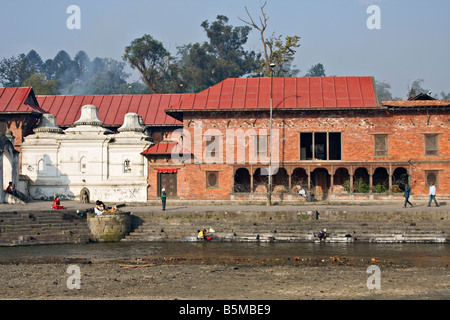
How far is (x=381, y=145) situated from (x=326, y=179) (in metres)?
4.46

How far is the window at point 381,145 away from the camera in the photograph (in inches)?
1662

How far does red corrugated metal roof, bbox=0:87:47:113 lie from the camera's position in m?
47.1

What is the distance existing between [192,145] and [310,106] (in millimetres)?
8314

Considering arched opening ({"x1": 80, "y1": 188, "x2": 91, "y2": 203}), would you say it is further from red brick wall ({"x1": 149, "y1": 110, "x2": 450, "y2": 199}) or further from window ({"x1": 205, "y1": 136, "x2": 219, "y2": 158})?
window ({"x1": 205, "y1": 136, "x2": 219, "y2": 158})

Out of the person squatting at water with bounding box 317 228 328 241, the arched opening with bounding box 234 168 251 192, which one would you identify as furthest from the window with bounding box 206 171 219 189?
the person squatting at water with bounding box 317 228 328 241

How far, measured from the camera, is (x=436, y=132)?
4175 cm

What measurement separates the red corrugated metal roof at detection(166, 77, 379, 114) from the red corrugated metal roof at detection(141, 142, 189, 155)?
2266 mm

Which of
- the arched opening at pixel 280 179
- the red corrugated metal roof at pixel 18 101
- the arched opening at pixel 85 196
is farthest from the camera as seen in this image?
the red corrugated metal roof at pixel 18 101

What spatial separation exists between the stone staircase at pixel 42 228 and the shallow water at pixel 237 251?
73 centimetres

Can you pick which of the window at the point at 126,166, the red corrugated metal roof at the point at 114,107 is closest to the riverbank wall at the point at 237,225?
the window at the point at 126,166

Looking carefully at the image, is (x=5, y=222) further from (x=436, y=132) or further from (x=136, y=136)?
(x=436, y=132)

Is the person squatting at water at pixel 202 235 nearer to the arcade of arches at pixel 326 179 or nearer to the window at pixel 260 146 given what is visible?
the arcade of arches at pixel 326 179

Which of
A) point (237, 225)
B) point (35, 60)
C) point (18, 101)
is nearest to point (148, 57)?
point (18, 101)
